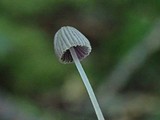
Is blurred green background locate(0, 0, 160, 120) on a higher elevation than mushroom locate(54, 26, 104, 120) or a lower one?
higher

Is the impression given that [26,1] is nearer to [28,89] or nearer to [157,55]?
[28,89]

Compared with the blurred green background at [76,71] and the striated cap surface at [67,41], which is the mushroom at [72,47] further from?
the blurred green background at [76,71]

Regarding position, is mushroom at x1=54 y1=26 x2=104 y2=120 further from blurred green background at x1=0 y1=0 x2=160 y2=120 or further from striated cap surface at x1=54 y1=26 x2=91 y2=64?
blurred green background at x1=0 y1=0 x2=160 y2=120

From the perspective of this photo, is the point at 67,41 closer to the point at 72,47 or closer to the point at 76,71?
the point at 72,47

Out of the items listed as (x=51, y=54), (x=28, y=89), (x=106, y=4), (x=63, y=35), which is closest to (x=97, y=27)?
(x=106, y=4)

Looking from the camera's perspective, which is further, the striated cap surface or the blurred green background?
the blurred green background

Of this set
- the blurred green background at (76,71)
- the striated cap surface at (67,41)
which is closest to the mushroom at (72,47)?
the striated cap surface at (67,41)

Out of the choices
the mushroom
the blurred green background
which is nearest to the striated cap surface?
the mushroom

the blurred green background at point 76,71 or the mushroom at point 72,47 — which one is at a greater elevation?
the blurred green background at point 76,71
